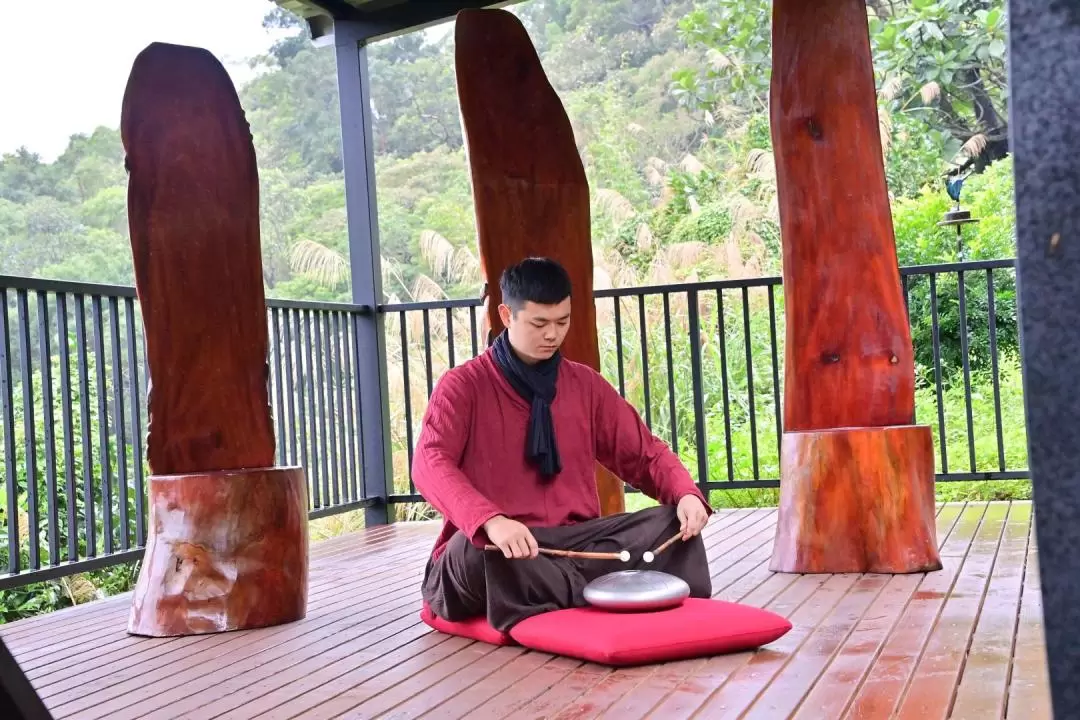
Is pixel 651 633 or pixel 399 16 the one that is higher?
pixel 399 16

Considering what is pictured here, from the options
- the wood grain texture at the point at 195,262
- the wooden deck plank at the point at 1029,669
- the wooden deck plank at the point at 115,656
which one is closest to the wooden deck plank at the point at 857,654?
the wooden deck plank at the point at 1029,669

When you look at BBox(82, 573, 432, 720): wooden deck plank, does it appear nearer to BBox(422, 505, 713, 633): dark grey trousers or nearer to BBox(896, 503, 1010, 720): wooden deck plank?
BBox(422, 505, 713, 633): dark grey trousers

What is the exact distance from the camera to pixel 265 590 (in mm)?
2857

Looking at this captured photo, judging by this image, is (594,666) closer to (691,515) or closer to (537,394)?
(691,515)

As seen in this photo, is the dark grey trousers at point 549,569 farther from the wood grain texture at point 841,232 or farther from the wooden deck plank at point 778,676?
the wood grain texture at point 841,232

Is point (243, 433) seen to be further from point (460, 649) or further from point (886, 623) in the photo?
point (886, 623)

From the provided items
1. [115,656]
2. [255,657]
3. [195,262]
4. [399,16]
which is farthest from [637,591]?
[399,16]

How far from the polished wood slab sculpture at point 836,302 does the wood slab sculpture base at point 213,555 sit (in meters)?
1.46

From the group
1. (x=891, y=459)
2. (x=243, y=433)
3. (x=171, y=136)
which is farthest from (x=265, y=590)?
(x=891, y=459)

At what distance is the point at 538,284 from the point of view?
2639 mm

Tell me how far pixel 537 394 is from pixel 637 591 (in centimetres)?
57

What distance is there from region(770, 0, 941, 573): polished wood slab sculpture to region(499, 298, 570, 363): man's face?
3.17 feet

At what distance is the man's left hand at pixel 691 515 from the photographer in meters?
2.60

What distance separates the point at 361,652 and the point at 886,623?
1.14 m
